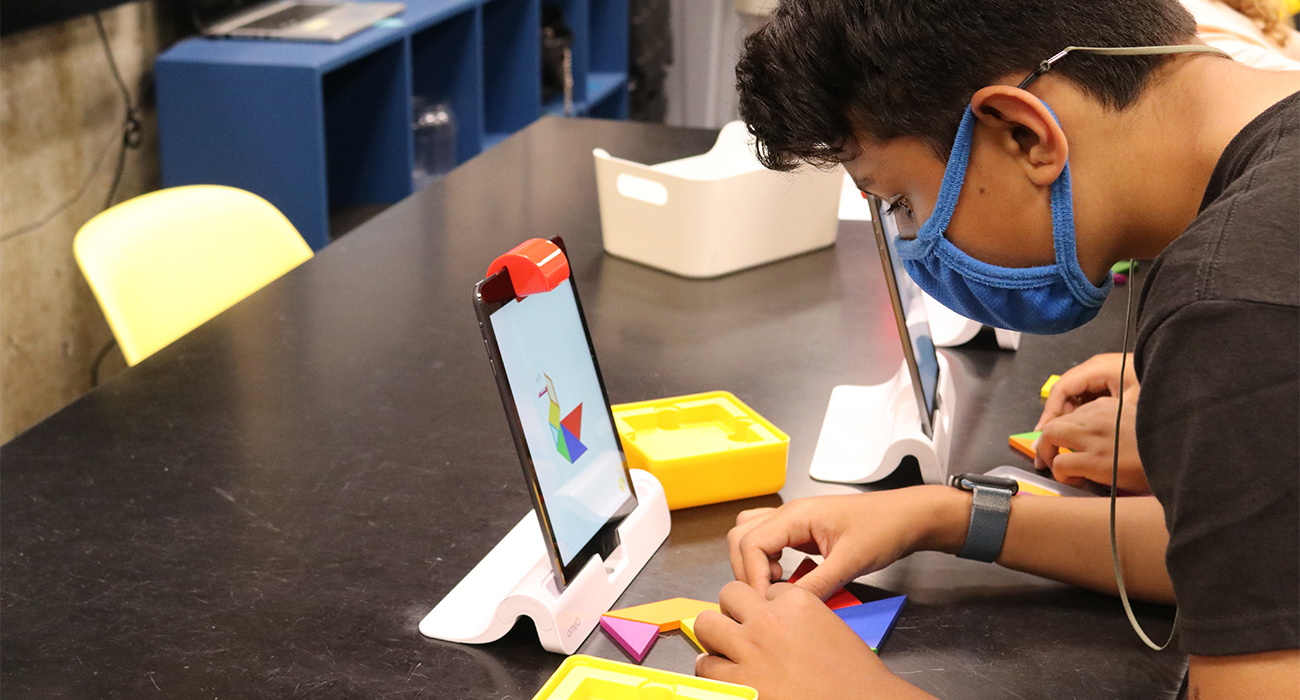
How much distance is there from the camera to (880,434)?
1.12 m

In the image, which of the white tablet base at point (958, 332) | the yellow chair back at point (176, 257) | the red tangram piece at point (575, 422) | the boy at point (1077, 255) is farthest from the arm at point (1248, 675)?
the yellow chair back at point (176, 257)

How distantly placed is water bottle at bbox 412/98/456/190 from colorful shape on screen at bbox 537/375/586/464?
8.29 ft

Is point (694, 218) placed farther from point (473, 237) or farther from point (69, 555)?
point (69, 555)

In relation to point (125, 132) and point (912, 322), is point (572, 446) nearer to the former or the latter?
point (912, 322)

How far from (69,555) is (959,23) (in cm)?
82

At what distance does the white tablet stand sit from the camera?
828 mm

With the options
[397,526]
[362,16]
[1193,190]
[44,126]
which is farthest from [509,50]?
[1193,190]

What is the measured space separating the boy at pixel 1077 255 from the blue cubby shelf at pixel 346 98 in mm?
1876

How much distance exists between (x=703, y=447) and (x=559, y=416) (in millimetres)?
214

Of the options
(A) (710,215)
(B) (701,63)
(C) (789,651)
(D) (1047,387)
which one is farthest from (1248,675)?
(B) (701,63)

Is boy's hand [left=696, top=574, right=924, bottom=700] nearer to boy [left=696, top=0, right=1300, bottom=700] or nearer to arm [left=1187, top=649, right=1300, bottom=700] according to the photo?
boy [left=696, top=0, right=1300, bottom=700]

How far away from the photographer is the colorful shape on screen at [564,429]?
2.87 feet

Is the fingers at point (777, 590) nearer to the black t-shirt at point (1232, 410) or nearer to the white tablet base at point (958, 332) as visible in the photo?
the black t-shirt at point (1232, 410)

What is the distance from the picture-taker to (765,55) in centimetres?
83
